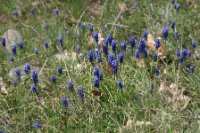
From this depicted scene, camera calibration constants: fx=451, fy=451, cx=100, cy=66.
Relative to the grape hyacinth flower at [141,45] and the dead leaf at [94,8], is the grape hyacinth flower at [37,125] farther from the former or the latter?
the dead leaf at [94,8]

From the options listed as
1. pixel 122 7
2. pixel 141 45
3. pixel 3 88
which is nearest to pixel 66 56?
pixel 3 88

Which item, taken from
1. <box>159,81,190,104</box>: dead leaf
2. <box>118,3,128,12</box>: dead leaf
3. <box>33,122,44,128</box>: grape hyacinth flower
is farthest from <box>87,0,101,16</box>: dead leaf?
<box>33,122,44,128</box>: grape hyacinth flower

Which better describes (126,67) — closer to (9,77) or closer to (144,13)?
(9,77)

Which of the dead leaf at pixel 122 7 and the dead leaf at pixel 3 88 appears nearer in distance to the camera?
the dead leaf at pixel 3 88

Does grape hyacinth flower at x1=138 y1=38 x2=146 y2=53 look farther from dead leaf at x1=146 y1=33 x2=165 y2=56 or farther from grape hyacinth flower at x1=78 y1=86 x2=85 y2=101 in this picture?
grape hyacinth flower at x1=78 y1=86 x2=85 y2=101

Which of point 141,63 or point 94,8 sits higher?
point 94,8

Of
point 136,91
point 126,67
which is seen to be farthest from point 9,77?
point 136,91

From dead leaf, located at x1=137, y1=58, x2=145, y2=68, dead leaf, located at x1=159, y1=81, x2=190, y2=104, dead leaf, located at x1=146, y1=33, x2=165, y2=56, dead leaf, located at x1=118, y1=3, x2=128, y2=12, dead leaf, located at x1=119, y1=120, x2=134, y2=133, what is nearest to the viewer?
dead leaf, located at x1=119, y1=120, x2=134, y2=133

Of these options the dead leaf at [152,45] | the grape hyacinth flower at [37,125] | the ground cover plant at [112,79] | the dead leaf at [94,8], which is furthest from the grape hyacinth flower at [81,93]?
the dead leaf at [94,8]

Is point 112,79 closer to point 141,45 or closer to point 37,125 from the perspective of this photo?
point 141,45
